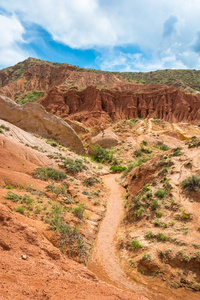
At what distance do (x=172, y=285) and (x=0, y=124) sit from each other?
56.5 feet

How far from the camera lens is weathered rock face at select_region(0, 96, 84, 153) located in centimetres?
2182

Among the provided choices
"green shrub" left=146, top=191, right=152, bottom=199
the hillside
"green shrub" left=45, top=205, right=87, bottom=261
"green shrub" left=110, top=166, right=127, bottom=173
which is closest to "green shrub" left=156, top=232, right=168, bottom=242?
the hillside

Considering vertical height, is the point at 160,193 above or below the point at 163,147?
below

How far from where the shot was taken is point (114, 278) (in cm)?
688

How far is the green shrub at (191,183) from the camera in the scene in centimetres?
992

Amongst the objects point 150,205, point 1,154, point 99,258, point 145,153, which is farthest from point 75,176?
point 145,153

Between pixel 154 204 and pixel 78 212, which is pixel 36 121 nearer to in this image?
pixel 78 212

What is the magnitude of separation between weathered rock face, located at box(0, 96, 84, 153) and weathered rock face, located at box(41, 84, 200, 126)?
27491 mm

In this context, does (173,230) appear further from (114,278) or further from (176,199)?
(114,278)

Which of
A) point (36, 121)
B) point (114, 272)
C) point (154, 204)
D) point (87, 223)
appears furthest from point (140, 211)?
point (36, 121)

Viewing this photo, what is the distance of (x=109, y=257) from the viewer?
318 inches

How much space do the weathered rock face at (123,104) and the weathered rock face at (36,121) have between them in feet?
90.2

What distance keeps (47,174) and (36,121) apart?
11.2 metres

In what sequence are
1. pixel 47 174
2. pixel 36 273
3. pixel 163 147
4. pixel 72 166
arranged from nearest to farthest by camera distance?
1. pixel 36 273
2. pixel 47 174
3. pixel 72 166
4. pixel 163 147
